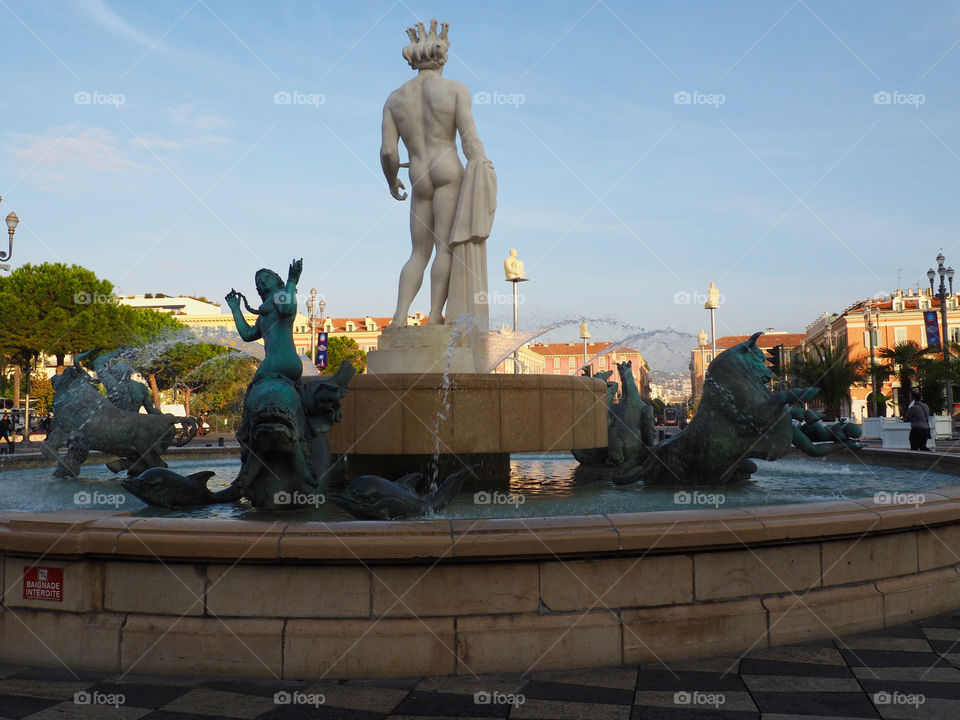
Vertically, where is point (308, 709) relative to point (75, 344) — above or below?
below

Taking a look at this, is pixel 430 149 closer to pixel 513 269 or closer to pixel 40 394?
pixel 513 269

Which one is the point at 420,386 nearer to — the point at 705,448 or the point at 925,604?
the point at 705,448

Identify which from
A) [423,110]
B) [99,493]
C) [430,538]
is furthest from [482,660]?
[423,110]

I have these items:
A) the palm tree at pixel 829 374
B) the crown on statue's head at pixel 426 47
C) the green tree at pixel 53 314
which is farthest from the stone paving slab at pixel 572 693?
the green tree at pixel 53 314

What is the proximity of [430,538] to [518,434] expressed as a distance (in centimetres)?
339

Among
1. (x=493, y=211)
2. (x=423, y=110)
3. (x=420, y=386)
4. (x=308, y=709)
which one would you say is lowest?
(x=308, y=709)

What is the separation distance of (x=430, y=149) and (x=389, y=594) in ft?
20.5

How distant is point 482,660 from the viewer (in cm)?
365

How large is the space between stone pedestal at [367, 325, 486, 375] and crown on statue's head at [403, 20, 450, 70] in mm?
3061

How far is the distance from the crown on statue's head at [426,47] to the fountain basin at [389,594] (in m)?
6.59

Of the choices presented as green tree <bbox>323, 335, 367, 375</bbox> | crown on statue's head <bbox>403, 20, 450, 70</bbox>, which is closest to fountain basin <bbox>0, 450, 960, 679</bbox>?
crown on statue's head <bbox>403, 20, 450, 70</bbox>

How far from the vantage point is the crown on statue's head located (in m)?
8.83

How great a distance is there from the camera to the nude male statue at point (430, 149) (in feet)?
28.6

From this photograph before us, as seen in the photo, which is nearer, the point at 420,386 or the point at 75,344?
the point at 420,386
